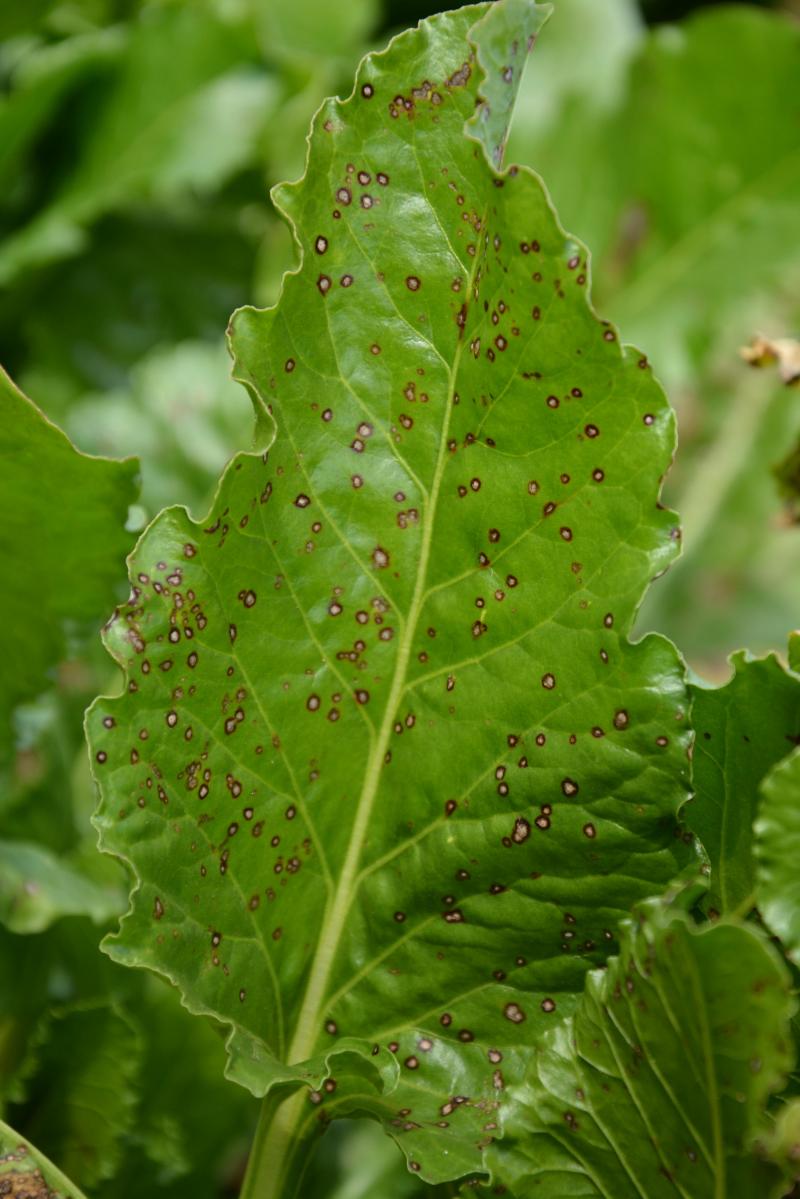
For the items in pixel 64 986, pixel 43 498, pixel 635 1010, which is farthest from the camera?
pixel 64 986

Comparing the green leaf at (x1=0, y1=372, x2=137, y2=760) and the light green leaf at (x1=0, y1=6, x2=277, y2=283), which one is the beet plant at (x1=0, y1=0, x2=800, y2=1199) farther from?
the light green leaf at (x1=0, y1=6, x2=277, y2=283)

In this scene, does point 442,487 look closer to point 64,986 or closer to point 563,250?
point 563,250

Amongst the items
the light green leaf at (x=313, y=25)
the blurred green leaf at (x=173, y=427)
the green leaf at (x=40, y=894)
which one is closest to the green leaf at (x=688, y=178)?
the light green leaf at (x=313, y=25)

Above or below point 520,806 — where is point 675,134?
above

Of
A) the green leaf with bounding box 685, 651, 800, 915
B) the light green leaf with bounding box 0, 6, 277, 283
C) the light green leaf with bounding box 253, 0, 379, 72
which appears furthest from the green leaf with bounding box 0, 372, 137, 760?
the light green leaf with bounding box 253, 0, 379, 72

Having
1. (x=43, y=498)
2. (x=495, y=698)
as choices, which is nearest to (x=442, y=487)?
(x=495, y=698)

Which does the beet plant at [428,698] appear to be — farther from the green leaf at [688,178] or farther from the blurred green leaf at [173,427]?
the green leaf at [688,178]

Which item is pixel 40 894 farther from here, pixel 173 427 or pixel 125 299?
pixel 125 299
